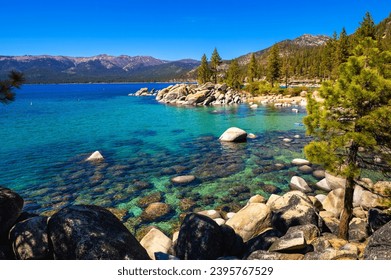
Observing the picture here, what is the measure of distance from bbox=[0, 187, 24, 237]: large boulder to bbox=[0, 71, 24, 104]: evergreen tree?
14.3 ft

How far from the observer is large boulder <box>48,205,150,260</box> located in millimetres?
6711

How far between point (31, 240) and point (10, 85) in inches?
183

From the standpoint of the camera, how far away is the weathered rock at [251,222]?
12.2 meters

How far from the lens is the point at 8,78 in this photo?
20.0 ft

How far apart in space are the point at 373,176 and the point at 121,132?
34210 mm

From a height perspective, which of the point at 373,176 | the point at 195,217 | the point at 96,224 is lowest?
the point at 373,176

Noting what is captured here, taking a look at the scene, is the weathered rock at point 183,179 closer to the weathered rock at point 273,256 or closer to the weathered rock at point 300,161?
the weathered rock at point 300,161

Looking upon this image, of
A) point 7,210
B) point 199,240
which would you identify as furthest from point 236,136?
point 7,210

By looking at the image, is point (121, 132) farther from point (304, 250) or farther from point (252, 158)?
point (304, 250)

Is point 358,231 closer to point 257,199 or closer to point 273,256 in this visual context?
point 257,199

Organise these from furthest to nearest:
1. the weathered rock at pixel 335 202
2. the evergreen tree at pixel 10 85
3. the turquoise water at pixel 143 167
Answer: the turquoise water at pixel 143 167 < the weathered rock at pixel 335 202 < the evergreen tree at pixel 10 85

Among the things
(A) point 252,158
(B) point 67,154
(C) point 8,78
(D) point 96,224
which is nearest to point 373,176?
(A) point 252,158

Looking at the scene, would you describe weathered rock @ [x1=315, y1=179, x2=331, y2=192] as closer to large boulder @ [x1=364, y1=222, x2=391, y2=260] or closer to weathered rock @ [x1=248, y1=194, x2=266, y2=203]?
weathered rock @ [x1=248, y1=194, x2=266, y2=203]

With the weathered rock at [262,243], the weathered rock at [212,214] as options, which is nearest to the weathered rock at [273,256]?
the weathered rock at [262,243]
